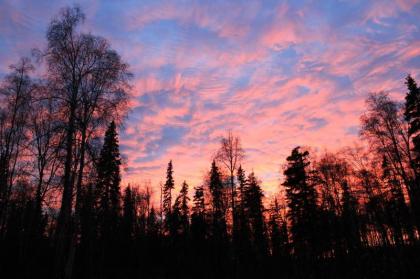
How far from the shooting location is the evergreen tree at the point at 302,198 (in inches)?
1315

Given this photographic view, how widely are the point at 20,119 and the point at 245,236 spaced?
35.6 meters

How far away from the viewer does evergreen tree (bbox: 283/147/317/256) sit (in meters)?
33.4

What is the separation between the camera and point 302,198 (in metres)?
34.4

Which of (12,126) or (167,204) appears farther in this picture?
(167,204)

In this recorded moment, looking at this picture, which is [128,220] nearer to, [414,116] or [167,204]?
[167,204]

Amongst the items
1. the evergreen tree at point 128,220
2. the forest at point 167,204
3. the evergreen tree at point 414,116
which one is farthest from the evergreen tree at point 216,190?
the evergreen tree at point 414,116

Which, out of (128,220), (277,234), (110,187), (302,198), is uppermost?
(110,187)

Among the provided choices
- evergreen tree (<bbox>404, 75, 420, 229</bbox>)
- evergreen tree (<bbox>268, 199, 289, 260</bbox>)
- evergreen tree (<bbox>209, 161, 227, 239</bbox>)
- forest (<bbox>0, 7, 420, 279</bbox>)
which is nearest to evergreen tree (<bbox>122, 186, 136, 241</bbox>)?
forest (<bbox>0, 7, 420, 279</bbox>)

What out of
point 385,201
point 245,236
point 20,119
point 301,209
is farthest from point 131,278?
point 385,201

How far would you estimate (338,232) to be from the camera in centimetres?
4438

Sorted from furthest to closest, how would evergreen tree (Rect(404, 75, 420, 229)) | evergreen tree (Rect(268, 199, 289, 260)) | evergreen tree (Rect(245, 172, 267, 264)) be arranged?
evergreen tree (Rect(268, 199, 289, 260)) < evergreen tree (Rect(245, 172, 267, 264)) < evergreen tree (Rect(404, 75, 420, 229))

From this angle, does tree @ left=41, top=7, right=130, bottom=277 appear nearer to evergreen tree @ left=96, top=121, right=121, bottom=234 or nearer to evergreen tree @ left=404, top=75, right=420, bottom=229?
evergreen tree @ left=96, top=121, right=121, bottom=234

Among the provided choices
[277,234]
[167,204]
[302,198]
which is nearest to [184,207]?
[167,204]

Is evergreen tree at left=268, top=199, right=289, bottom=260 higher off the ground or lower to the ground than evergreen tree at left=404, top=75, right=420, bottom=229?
lower
